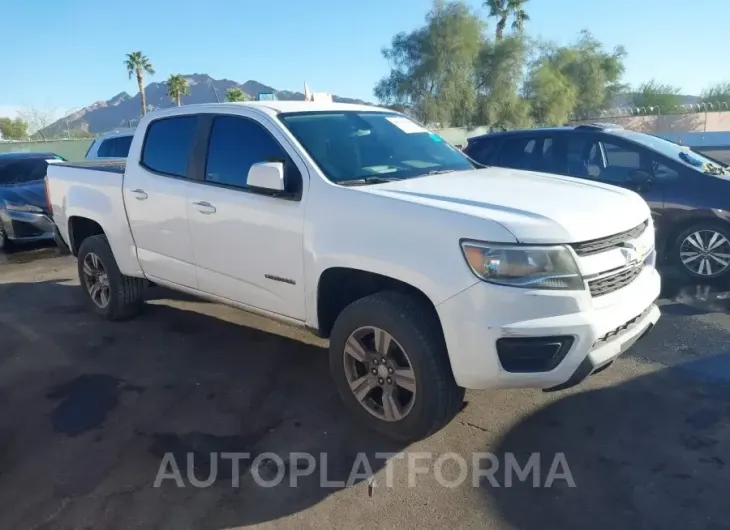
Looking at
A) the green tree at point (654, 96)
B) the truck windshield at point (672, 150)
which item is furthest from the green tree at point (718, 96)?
the truck windshield at point (672, 150)

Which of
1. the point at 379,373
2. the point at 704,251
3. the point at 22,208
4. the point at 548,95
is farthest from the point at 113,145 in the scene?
the point at 548,95

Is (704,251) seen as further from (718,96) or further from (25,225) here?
(718,96)

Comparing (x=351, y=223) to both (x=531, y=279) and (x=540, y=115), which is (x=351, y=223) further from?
(x=540, y=115)

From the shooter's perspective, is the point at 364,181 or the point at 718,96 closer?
the point at 364,181

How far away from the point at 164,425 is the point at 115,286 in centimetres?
222

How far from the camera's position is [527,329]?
9.45ft

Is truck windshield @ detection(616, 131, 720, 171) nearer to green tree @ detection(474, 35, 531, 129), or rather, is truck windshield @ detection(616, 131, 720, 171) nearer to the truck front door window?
the truck front door window

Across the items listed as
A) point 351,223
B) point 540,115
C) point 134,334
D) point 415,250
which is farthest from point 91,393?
point 540,115

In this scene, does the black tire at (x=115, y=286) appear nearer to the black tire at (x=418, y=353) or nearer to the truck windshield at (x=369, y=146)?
the truck windshield at (x=369, y=146)

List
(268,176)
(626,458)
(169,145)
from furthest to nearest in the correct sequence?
(169,145), (268,176), (626,458)

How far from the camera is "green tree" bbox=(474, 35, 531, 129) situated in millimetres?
46188

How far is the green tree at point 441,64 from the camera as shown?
44656 millimetres

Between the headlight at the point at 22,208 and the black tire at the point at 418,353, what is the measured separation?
26.5 feet

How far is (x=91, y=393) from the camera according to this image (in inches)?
169
